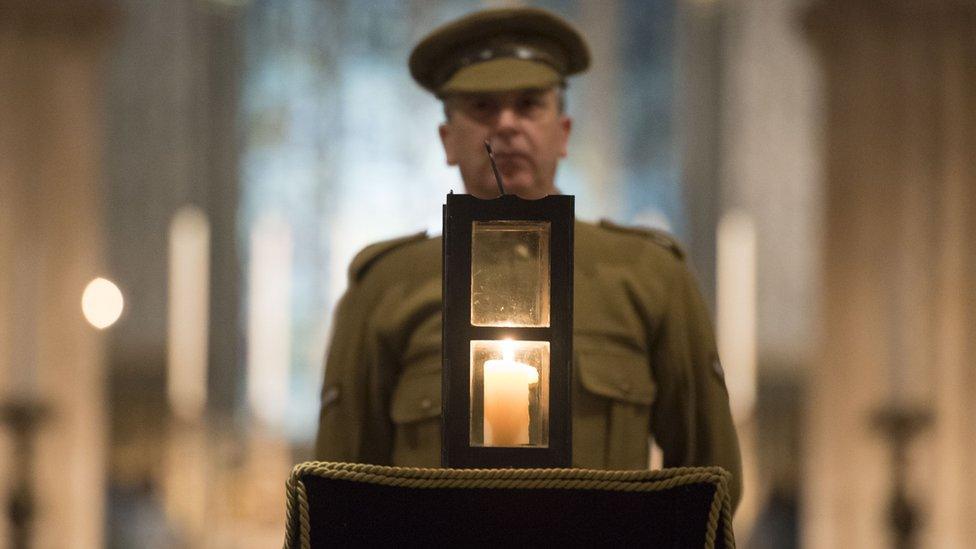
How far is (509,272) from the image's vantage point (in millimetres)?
964

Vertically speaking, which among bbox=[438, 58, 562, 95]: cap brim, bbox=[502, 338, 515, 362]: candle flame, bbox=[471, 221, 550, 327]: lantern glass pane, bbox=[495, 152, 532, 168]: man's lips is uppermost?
bbox=[438, 58, 562, 95]: cap brim

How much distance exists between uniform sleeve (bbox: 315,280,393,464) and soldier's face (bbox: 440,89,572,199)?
0.22m

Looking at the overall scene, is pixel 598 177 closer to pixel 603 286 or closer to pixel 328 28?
A: pixel 328 28

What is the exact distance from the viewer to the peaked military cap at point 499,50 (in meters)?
1.39

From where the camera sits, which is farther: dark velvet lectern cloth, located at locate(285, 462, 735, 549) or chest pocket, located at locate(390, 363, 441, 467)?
chest pocket, located at locate(390, 363, 441, 467)

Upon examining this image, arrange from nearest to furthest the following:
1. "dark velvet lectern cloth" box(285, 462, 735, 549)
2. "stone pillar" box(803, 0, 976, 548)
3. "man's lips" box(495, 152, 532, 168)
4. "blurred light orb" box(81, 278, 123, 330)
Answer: "dark velvet lectern cloth" box(285, 462, 735, 549) < "man's lips" box(495, 152, 532, 168) < "stone pillar" box(803, 0, 976, 548) < "blurred light orb" box(81, 278, 123, 330)

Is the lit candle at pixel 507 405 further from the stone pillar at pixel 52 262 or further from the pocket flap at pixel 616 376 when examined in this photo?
the stone pillar at pixel 52 262

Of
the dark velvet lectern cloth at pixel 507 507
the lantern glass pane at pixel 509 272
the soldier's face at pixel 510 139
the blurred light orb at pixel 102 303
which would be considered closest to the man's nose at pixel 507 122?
the soldier's face at pixel 510 139

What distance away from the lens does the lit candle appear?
93 centimetres

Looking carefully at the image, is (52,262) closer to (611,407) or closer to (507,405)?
(611,407)

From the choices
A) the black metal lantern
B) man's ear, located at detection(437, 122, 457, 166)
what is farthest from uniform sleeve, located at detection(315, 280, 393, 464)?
the black metal lantern

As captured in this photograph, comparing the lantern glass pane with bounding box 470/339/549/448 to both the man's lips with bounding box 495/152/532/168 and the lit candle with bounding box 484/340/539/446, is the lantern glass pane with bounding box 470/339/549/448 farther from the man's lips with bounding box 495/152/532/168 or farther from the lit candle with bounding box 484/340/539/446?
the man's lips with bounding box 495/152/532/168

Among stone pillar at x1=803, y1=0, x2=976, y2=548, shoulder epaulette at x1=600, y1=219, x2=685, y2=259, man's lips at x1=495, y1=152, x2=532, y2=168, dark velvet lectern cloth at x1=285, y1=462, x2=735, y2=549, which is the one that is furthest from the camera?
stone pillar at x1=803, y1=0, x2=976, y2=548

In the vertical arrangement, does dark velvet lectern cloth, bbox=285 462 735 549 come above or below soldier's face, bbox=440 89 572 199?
below
